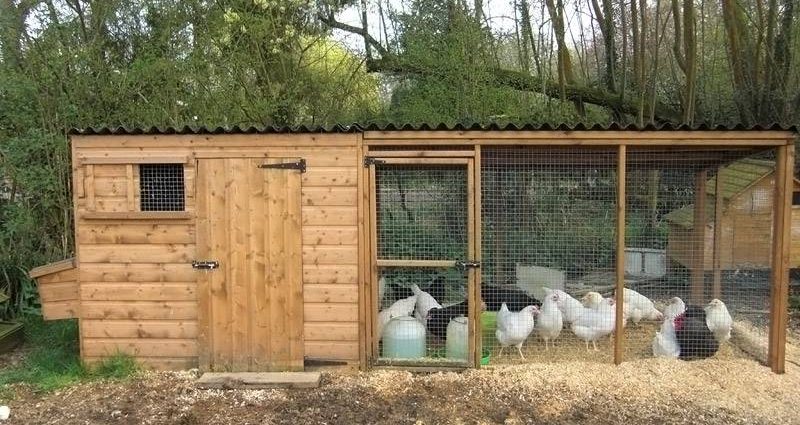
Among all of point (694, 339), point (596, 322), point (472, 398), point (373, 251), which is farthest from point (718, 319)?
point (373, 251)

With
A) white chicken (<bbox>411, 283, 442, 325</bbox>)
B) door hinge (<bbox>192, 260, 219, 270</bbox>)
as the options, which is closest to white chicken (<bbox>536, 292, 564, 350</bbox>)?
white chicken (<bbox>411, 283, 442, 325</bbox>)

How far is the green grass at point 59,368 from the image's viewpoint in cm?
505

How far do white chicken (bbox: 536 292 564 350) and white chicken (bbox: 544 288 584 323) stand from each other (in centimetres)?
10

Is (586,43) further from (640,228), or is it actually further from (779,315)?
(779,315)

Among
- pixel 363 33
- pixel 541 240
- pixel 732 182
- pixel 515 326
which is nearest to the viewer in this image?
pixel 515 326

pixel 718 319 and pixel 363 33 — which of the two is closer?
pixel 718 319

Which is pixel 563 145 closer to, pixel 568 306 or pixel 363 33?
pixel 568 306

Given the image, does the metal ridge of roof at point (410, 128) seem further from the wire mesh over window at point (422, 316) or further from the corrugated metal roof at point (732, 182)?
the corrugated metal roof at point (732, 182)

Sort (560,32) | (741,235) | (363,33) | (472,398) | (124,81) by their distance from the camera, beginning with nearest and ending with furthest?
(472,398) < (741,235) < (124,81) < (560,32) < (363,33)

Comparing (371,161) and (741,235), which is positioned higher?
(371,161)

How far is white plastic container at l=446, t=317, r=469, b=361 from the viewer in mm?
5246

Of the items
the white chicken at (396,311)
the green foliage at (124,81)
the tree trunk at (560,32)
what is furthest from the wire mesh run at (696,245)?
the green foliage at (124,81)

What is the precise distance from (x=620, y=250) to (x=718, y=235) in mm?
1718

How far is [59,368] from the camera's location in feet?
17.5
